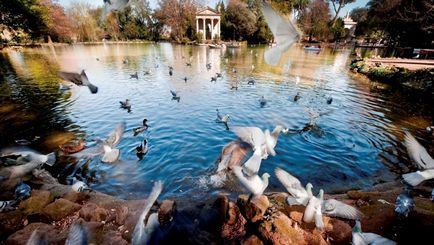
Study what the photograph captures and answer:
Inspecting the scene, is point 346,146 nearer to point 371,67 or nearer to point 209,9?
point 371,67

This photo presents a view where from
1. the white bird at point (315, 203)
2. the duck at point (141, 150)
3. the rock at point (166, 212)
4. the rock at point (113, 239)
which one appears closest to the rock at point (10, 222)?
the rock at point (113, 239)

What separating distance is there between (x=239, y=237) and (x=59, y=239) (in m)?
3.13

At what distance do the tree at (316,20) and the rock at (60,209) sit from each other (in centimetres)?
8412

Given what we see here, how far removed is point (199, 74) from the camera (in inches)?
858

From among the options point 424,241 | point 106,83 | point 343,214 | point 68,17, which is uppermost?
point 68,17

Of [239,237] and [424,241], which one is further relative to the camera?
[239,237]

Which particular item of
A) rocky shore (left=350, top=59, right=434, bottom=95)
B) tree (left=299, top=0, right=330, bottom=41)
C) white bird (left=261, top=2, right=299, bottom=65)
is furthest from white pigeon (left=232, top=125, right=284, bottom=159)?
tree (left=299, top=0, right=330, bottom=41)

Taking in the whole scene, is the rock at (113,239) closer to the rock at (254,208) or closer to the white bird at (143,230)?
the white bird at (143,230)

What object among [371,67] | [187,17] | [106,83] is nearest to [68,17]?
[187,17]

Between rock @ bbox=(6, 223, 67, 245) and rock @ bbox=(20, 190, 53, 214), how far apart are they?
21.1 inches

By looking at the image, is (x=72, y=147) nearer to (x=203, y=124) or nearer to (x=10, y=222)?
(x=10, y=222)

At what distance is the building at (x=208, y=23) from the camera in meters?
70.6

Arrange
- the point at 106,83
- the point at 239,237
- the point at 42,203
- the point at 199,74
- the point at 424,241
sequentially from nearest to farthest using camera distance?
the point at 424,241 → the point at 239,237 → the point at 42,203 → the point at 106,83 → the point at 199,74

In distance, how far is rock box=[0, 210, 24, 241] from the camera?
14.1 ft
